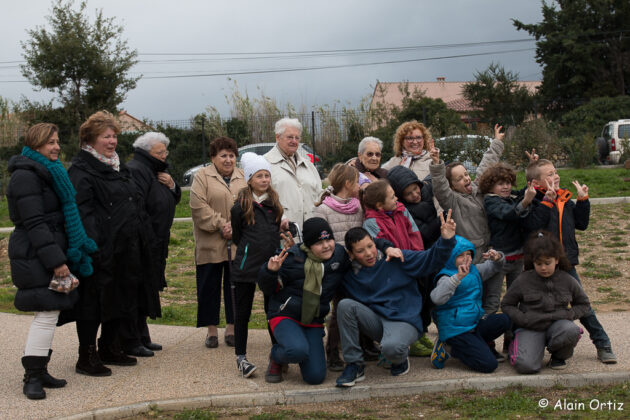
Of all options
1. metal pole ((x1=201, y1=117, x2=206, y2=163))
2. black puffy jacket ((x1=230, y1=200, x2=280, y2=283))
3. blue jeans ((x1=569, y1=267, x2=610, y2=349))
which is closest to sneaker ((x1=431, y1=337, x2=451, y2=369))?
blue jeans ((x1=569, y1=267, x2=610, y2=349))

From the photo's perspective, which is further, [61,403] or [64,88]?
[64,88]

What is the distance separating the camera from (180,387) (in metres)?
5.12

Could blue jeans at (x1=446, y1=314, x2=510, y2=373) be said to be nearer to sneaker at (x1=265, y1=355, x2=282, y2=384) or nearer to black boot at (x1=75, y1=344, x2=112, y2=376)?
sneaker at (x1=265, y1=355, x2=282, y2=384)

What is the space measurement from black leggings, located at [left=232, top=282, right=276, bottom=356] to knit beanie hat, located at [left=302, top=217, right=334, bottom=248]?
2.30 ft

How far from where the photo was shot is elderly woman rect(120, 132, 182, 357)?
6.16 metres

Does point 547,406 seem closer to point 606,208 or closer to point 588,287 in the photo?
point 588,287

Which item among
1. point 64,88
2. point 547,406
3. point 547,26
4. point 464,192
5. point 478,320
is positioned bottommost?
point 547,406

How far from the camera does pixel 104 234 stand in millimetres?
5430

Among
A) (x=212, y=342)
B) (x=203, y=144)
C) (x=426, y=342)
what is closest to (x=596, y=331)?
(x=426, y=342)

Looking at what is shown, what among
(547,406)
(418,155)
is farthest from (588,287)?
(547,406)

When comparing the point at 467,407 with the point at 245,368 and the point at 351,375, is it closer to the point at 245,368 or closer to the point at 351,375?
the point at 351,375

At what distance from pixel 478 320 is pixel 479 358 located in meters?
0.33

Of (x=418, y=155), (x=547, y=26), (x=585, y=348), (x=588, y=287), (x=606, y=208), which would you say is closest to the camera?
(x=585, y=348)

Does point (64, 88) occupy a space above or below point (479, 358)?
above
